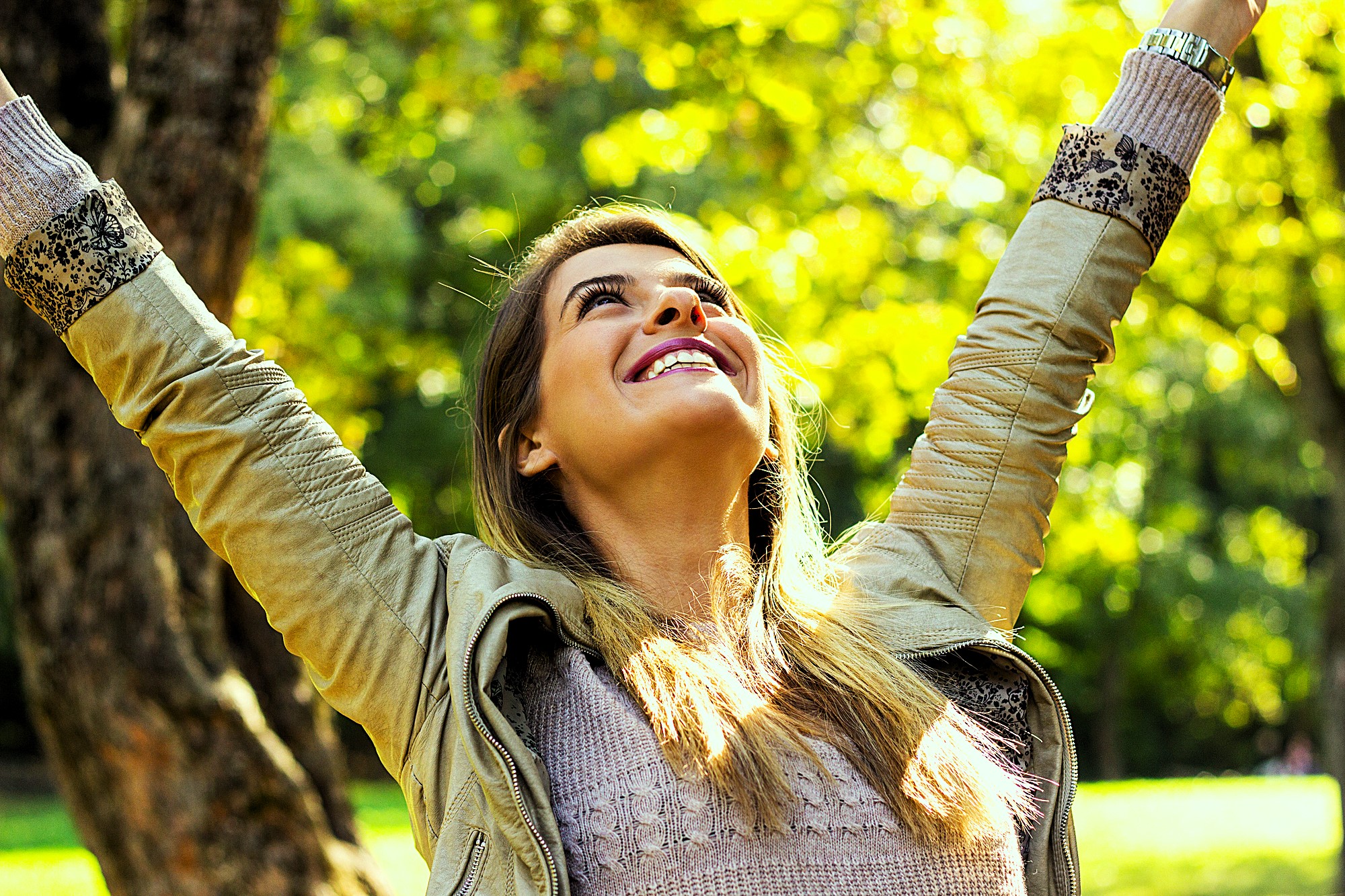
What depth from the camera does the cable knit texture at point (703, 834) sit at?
1.59 metres

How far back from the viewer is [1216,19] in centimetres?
220

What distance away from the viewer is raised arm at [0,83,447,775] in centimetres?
170

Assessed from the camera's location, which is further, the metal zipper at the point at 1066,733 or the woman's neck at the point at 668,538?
the woman's neck at the point at 668,538

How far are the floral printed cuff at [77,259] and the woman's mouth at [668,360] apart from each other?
Result: 0.74 metres

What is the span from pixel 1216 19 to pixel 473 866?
1853mm

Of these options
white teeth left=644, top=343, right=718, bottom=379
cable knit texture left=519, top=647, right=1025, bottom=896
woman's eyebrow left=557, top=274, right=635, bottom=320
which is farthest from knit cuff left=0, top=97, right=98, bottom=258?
cable knit texture left=519, top=647, right=1025, bottom=896

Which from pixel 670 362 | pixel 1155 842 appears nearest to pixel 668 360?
pixel 670 362

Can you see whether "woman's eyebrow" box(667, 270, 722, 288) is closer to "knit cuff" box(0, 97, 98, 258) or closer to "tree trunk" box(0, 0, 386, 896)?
"knit cuff" box(0, 97, 98, 258)

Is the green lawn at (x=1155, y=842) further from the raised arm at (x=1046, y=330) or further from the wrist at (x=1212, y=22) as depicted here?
the wrist at (x=1212, y=22)

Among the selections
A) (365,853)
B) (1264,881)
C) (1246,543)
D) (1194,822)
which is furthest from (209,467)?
(1246,543)

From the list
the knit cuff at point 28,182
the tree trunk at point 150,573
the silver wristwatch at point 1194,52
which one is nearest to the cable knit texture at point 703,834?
the knit cuff at point 28,182

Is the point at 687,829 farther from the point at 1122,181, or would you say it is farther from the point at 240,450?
the point at 1122,181

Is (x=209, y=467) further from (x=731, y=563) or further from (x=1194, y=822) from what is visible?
(x=1194, y=822)

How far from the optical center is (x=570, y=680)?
1.78m
